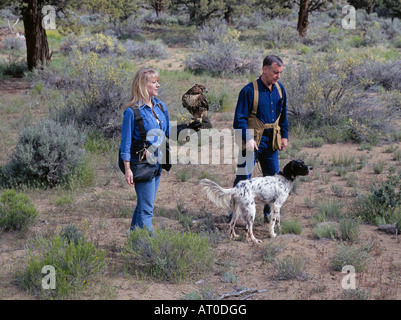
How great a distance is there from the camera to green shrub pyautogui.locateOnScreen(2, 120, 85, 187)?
740 cm

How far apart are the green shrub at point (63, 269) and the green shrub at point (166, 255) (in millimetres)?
357

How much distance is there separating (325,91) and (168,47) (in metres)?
14.0

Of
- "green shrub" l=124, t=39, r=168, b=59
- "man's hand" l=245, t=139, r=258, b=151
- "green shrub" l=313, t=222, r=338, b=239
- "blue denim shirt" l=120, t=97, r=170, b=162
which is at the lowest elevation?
"green shrub" l=313, t=222, r=338, b=239

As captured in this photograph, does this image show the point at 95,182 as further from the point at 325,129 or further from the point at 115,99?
the point at 325,129

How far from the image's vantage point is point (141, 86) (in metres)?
4.60

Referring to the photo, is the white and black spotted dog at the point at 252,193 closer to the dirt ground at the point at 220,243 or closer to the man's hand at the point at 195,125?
the dirt ground at the point at 220,243

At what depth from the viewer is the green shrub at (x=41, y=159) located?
740cm

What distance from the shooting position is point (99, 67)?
34.3ft

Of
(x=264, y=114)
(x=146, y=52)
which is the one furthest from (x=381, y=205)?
(x=146, y=52)

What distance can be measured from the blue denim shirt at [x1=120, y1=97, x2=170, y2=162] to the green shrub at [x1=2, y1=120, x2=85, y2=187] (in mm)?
3167

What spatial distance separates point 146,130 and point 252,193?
1583 mm

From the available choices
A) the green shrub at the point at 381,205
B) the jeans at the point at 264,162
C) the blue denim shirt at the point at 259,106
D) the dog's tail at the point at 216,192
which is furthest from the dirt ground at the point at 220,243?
the blue denim shirt at the point at 259,106

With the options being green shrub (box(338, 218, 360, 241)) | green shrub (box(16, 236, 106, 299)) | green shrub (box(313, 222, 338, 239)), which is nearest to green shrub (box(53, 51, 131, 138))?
green shrub (box(313, 222, 338, 239))

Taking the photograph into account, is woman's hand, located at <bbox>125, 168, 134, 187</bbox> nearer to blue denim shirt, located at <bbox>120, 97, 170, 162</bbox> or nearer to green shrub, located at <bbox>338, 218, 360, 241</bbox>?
blue denim shirt, located at <bbox>120, 97, 170, 162</bbox>
